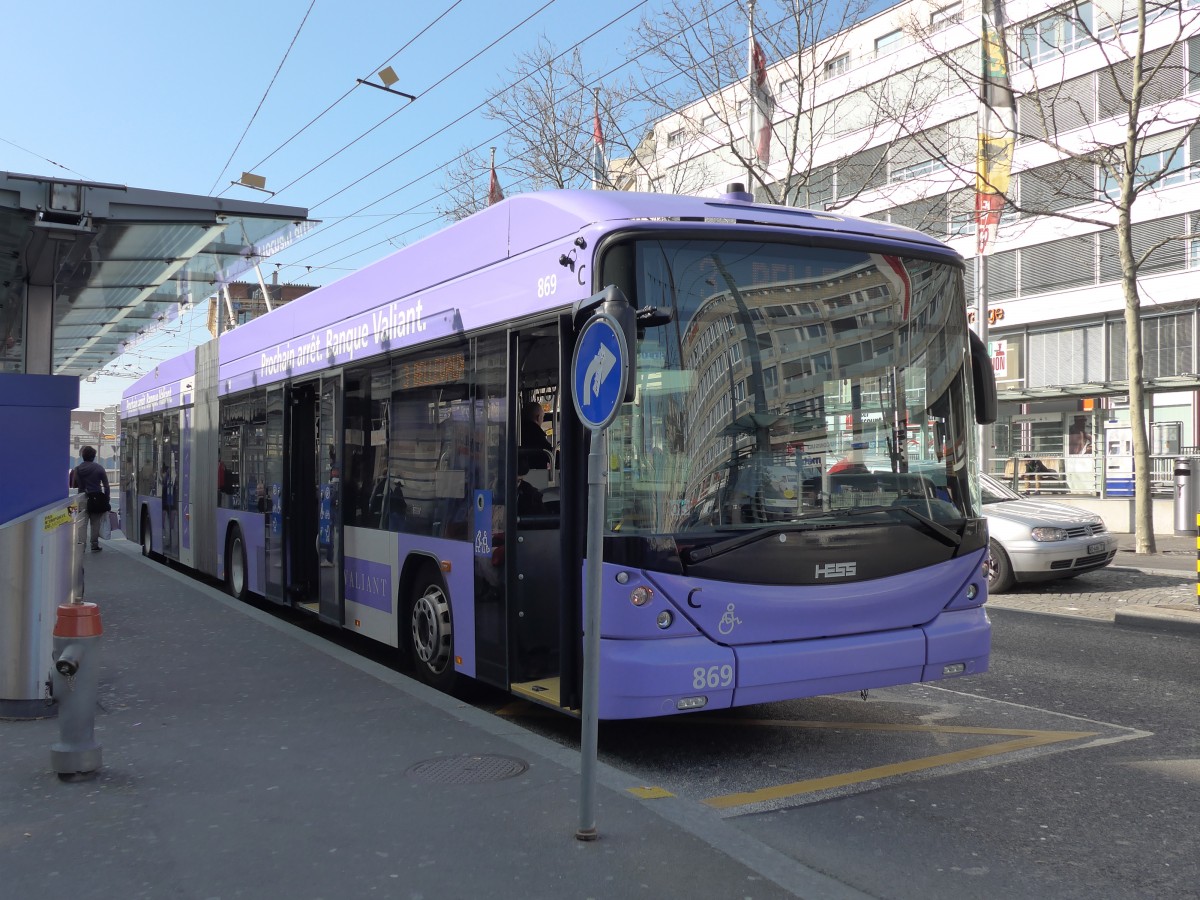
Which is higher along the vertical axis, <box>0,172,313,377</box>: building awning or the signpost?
<box>0,172,313,377</box>: building awning

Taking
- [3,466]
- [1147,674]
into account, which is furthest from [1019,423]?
[3,466]

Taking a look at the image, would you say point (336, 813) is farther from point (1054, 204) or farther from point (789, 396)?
point (1054, 204)

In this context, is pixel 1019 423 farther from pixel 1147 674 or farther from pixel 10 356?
pixel 10 356

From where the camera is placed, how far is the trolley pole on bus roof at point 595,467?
4.29 metres

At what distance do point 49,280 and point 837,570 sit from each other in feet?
19.2

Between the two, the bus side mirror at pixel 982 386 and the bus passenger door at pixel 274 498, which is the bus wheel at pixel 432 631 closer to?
the bus passenger door at pixel 274 498

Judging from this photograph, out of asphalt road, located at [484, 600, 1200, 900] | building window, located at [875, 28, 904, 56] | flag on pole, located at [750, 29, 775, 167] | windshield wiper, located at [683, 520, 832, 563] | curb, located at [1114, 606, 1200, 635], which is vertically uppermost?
building window, located at [875, 28, 904, 56]

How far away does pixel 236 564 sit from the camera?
12578 mm

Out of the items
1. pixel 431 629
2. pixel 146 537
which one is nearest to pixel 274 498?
pixel 431 629

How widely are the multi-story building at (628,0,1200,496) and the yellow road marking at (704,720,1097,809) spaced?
19548 mm

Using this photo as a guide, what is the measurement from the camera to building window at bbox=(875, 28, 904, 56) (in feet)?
112

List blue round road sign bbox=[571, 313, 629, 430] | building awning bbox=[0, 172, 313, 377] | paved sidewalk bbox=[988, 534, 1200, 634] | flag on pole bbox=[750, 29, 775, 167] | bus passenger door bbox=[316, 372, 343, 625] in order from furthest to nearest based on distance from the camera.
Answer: flag on pole bbox=[750, 29, 775, 167]
paved sidewalk bbox=[988, 534, 1200, 634]
bus passenger door bbox=[316, 372, 343, 625]
building awning bbox=[0, 172, 313, 377]
blue round road sign bbox=[571, 313, 629, 430]

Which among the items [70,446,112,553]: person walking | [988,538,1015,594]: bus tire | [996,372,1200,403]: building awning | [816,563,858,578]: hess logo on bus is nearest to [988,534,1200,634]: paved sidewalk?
[988,538,1015,594]: bus tire

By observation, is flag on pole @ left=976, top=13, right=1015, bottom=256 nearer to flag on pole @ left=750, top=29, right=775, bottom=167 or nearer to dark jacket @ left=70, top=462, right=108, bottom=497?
flag on pole @ left=750, top=29, right=775, bottom=167
